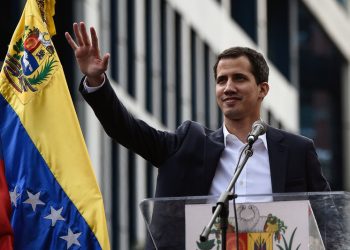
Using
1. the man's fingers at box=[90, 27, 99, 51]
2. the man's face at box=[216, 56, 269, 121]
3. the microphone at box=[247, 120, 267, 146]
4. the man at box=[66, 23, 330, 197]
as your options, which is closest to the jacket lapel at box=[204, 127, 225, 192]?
the man at box=[66, 23, 330, 197]

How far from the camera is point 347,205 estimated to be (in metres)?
7.61

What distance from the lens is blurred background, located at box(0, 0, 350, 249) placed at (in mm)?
28688

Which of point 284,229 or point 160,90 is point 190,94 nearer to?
point 160,90

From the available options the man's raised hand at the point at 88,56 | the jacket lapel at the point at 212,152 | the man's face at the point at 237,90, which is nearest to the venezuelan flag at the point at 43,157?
the man's raised hand at the point at 88,56

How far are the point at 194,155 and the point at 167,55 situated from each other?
24.6 metres

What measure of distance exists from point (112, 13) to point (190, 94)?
14.9 ft

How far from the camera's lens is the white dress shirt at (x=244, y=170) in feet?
27.3

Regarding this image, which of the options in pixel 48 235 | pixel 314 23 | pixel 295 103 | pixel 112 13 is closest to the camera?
pixel 48 235

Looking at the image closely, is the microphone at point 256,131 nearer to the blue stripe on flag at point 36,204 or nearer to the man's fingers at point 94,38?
the man's fingers at point 94,38

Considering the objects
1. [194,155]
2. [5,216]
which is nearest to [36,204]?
[5,216]

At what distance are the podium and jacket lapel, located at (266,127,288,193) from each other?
2.23 ft

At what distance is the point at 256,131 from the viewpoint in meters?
7.73

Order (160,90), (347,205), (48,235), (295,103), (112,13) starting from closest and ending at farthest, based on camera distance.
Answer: (347,205)
(48,235)
(112,13)
(160,90)
(295,103)

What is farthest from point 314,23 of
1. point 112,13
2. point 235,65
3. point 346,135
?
point 235,65
